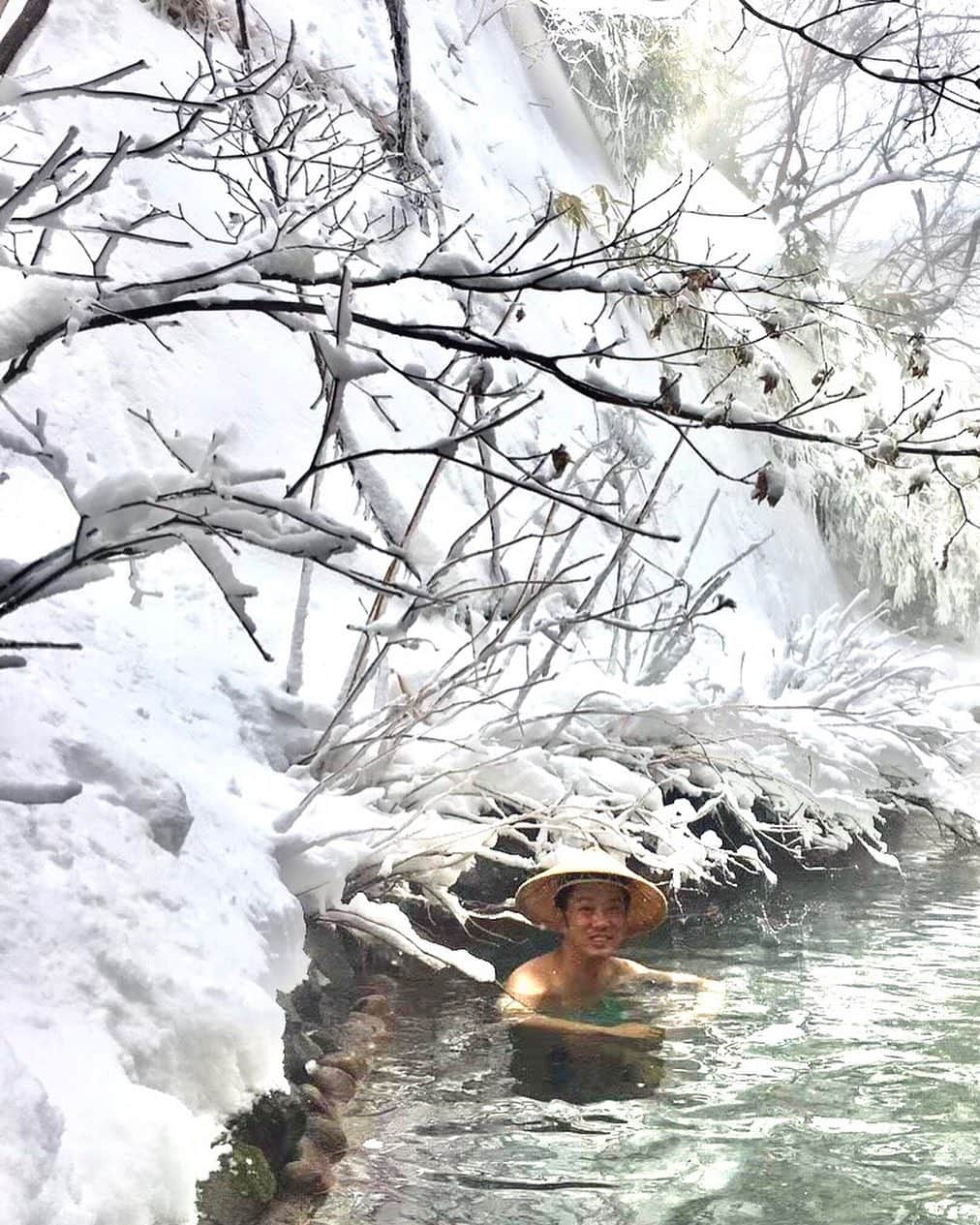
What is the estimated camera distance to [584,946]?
528 cm

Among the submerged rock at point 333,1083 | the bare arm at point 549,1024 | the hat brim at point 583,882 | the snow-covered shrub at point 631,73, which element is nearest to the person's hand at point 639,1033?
the bare arm at point 549,1024

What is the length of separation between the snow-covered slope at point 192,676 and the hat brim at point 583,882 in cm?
21

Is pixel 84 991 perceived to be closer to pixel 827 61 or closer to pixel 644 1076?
pixel 644 1076

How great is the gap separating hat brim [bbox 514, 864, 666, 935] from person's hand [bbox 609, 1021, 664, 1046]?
0.55 meters

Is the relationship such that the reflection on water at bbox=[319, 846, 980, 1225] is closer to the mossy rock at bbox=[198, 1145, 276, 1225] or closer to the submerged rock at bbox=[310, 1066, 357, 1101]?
the submerged rock at bbox=[310, 1066, 357, 1101]

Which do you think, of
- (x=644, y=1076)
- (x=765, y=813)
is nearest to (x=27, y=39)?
(x=644, y=1076)

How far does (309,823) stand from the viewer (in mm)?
4465

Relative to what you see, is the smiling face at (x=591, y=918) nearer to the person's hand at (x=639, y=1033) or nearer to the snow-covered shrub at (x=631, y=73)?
the person's hand at (x=639, y=1033)

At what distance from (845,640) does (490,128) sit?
23.0ft

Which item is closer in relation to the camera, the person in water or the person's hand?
the person's hand

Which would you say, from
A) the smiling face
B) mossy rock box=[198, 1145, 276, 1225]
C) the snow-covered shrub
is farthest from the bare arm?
the snow-covered shrub

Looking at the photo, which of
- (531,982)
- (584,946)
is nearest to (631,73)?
(584,946)

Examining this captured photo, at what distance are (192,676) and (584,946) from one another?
202cm

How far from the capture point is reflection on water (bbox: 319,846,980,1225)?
322 cm
